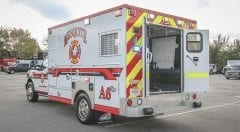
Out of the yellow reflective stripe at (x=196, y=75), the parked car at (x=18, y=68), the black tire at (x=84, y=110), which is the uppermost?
the parked car at (x=18, y=68)

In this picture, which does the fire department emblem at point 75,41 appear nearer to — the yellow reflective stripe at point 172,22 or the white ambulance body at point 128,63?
the white ambulance body at point 128,63

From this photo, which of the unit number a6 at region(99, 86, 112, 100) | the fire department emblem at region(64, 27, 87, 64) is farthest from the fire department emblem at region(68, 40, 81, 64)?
the unit number a6 at region(99, 86, 112, 100)

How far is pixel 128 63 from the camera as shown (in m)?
7.75

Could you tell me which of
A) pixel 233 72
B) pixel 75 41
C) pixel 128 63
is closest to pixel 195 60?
pixel 128 63

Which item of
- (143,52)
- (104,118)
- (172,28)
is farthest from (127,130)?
(172,28)

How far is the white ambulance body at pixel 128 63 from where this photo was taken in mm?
7805

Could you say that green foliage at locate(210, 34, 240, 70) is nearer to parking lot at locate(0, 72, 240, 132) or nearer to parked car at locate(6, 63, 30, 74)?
parked car at locate(6, 63, 30, 74)

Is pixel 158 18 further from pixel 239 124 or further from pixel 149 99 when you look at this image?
pixel 239 124

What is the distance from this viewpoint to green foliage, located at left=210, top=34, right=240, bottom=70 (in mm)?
66688

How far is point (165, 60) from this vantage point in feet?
32.3

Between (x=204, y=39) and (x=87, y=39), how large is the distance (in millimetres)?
2968

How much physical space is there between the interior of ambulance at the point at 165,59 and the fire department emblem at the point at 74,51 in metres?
1.90

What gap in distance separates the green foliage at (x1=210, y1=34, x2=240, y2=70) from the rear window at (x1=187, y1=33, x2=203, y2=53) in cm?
5685

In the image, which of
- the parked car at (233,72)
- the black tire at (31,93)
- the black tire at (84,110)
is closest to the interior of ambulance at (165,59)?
the black tire at (84,110)
